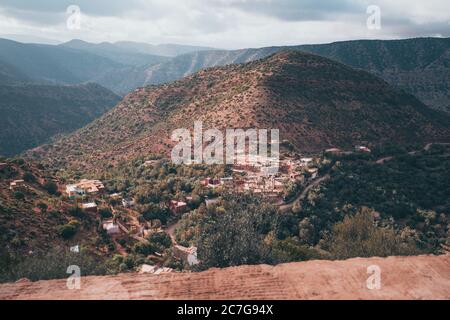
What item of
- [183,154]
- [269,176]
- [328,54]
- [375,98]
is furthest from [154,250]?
[328,54]

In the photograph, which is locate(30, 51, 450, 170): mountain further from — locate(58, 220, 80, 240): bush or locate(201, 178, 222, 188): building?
locate(58, 220, 80, 240): bush

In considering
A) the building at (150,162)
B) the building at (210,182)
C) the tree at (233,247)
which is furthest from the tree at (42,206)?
the building at (150,162)

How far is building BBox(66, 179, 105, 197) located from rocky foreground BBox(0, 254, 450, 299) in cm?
2046

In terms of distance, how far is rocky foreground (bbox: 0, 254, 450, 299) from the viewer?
8.62 m

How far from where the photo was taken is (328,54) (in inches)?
4852

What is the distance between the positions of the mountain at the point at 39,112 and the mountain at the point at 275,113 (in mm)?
19402

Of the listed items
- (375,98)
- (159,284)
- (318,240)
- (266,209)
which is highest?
(375,98)

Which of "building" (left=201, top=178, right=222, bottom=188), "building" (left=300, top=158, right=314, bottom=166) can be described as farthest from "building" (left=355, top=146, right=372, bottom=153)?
"building" (left=201, top=178, right=222, bottom=188)

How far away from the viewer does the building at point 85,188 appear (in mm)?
29103

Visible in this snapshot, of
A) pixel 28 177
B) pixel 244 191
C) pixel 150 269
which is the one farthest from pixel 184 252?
pixel 28 177

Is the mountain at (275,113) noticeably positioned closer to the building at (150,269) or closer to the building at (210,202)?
the building at (210,202)

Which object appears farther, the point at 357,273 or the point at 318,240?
the point at 318,240
